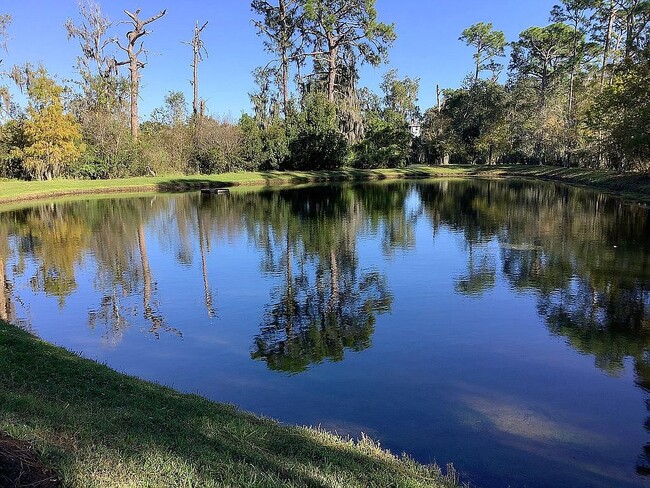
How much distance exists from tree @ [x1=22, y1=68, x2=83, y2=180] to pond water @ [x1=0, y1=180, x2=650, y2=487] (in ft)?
74.8

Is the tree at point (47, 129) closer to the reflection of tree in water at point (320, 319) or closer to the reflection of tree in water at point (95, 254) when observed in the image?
the reflection of tree in water at point (95, 254)

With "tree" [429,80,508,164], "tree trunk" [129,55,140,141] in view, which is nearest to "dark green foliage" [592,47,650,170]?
"tree" [429,80,508,164]

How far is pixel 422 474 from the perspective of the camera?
4.84m

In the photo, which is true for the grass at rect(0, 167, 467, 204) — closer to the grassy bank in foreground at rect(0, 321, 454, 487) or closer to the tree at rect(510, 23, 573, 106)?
the tree at rect(510, 23, 573, 106)

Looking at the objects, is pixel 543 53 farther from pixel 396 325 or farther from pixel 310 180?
pixel 396 325

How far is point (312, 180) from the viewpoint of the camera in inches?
2114

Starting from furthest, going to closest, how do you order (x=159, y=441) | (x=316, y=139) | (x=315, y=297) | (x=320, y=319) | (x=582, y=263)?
(x=316, y=139)
(x=582, y=263)
(x=315, y=297)
(x=320, y=319)
(x=159, y=441)

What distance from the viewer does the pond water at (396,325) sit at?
252 inches

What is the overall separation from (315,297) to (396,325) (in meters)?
2.55

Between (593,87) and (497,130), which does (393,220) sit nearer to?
(593,87)

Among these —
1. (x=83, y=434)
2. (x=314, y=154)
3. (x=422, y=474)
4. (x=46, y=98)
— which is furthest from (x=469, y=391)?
(x=314, y=154)

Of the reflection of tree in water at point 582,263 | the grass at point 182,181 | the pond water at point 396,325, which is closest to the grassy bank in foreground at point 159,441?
the pond water at point 396,325

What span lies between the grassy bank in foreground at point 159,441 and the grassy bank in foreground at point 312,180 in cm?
3005

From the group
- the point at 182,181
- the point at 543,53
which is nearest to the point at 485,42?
the point at 543,53
